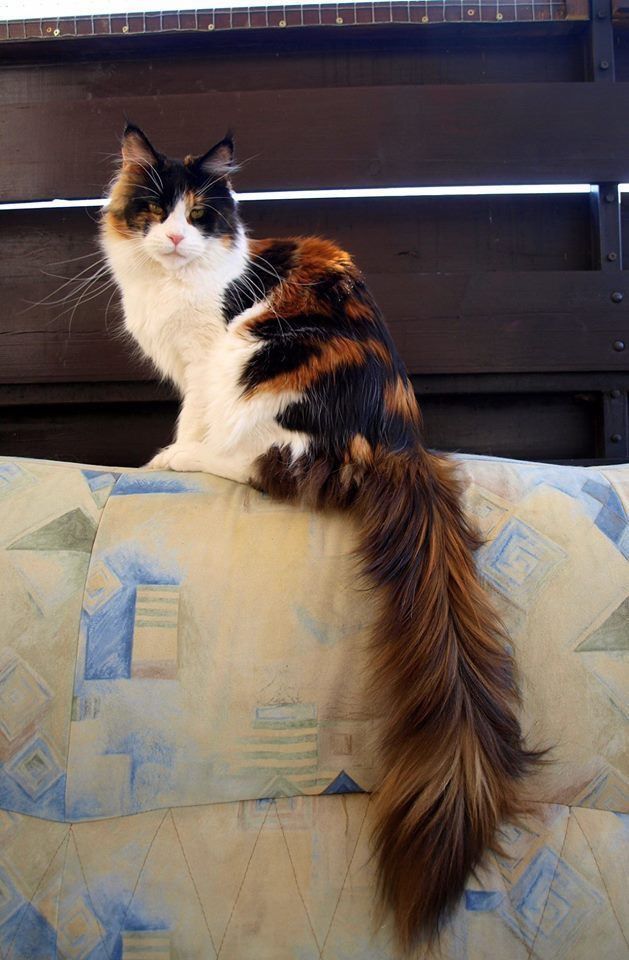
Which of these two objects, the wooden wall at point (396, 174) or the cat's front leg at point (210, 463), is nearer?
the cat's front leg at point (210, 463)

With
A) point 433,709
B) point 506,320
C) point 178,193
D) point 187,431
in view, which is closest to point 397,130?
point 506,320

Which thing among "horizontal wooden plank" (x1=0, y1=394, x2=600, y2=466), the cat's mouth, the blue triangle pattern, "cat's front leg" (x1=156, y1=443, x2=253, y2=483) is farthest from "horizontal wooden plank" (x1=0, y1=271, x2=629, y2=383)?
the blue triangle pattern

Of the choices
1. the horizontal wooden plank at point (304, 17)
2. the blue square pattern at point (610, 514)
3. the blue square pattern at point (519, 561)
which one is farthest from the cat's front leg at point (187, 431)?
the horizontal wooden plank at point (304, 17)

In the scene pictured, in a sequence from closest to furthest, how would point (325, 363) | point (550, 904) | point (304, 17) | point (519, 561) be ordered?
point (550, 904) → point (519, 561) → point (325, 363) → point (304, 17)

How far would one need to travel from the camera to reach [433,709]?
84cm

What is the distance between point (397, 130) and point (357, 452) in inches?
39.2

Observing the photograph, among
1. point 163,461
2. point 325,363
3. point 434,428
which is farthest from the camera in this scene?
point 434,428

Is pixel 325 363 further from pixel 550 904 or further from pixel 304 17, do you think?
pixel 304 17

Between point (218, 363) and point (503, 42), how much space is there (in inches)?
46.9

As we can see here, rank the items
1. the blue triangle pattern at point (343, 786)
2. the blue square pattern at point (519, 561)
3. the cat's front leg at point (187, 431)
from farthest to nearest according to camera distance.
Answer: the cat's front leg at point (187, 431) → the blue square pattern at point (519, 561) → the blue triangle pattern at point (343, 786)

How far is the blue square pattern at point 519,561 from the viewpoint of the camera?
3.23 feet

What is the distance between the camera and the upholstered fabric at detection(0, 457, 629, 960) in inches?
32.2

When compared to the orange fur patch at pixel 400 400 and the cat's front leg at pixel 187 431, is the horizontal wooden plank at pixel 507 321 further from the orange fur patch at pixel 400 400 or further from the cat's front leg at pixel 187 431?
the cat's front leg at pixel 187 431

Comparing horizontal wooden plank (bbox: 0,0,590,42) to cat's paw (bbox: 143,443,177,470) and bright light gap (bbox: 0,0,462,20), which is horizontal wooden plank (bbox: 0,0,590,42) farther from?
cat's paw (bbox: 143,443,177,470)
